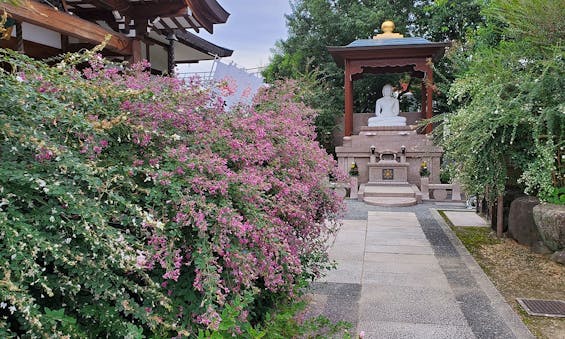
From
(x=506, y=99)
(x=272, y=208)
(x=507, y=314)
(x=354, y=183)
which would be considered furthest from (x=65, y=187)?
(x=354, y=183)

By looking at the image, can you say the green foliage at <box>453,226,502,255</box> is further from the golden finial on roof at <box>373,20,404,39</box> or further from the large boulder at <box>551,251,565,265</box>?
the golden finial on roof at <box>373,20,404,39</box>

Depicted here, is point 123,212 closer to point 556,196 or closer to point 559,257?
point 559,257

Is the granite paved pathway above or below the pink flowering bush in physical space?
below

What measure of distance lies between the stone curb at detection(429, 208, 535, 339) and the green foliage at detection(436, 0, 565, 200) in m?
0.91

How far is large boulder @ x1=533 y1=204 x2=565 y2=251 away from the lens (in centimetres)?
465

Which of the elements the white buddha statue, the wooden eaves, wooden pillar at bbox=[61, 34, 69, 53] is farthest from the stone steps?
wooden pillar at bbox=[61, 34, 69, 53]

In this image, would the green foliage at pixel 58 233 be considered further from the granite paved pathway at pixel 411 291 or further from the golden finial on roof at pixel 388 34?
the golden finial on roof at pixel 388 34

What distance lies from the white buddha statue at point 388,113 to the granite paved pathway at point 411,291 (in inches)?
318

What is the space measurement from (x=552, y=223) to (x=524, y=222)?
1.10m

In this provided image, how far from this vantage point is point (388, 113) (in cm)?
1471

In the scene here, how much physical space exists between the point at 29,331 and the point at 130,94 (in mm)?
1035

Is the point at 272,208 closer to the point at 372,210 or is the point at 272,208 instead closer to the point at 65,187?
the point at 65,187

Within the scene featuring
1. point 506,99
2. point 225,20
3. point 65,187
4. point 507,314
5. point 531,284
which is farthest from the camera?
point 225,20

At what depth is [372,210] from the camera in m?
9.32
